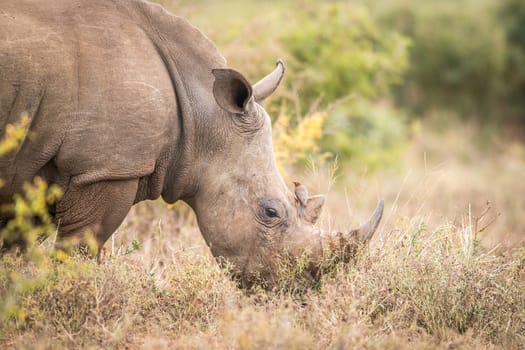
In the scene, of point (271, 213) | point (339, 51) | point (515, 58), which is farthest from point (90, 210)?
point (515, 58)

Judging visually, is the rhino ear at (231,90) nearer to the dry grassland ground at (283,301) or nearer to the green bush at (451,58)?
the dry grassland ground at (283,301)

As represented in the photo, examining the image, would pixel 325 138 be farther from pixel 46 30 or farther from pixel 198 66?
pixel 46 30

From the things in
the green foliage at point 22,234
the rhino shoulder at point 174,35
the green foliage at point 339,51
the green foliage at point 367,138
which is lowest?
the green foliage at point 367,138

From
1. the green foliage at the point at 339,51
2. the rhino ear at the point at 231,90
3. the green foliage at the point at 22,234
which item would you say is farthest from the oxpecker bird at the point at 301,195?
the green foliage at the point at 339,51

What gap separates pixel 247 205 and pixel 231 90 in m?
0.81

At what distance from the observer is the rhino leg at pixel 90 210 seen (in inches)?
197

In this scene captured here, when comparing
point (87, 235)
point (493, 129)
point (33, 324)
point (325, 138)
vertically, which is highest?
point (87, 235)

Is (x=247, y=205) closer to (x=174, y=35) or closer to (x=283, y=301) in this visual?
(x=283, y=301)

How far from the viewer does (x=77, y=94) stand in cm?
486

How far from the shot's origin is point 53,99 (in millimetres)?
4797

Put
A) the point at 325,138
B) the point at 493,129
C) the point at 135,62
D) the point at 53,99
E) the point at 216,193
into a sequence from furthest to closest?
the point at 493,129 < the point at 325,138 < the point at 216,193 < the point at 135,62 < the point at 53,99

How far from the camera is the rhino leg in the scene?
501 centimetres

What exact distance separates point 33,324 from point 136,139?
1310 mm

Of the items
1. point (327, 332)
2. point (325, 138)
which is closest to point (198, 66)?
point (327, 332)
